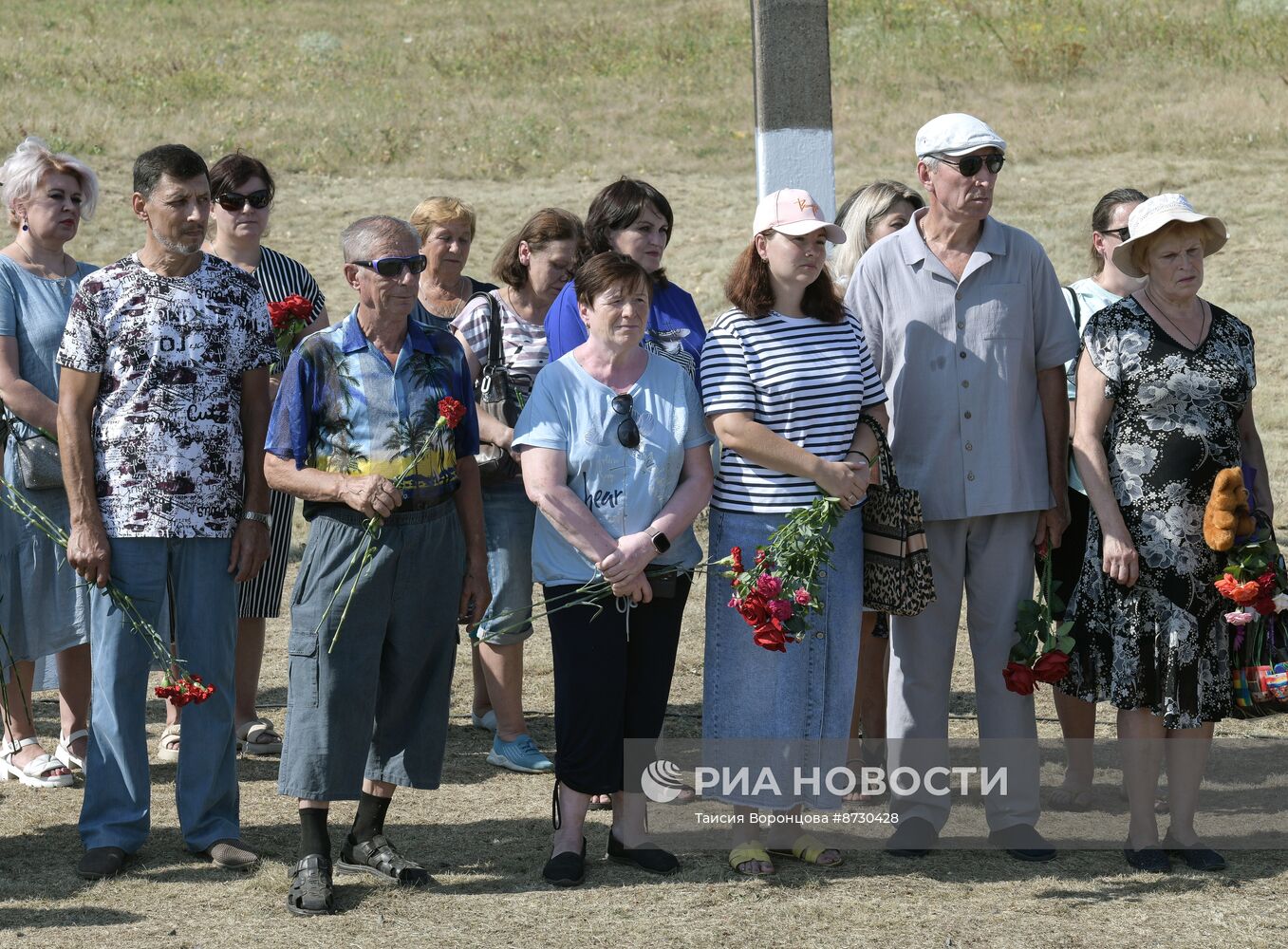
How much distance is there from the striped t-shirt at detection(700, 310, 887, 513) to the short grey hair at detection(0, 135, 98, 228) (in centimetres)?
230

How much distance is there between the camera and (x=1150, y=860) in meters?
4.64

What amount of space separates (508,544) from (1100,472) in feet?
7.22

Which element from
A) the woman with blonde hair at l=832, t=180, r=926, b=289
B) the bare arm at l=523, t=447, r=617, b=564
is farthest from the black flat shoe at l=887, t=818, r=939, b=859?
the woman with blonde hair at l=832, t=180, r=926, b=289

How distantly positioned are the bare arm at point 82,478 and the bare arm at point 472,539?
1.04 m

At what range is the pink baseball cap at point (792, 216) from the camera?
457cm

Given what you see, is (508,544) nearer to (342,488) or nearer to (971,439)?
(342,488)

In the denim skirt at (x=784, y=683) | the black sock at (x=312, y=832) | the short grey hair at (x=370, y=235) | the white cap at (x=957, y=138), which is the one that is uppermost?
the white cap at (x=957, y=138)

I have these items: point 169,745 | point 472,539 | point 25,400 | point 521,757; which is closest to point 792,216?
point 472,539

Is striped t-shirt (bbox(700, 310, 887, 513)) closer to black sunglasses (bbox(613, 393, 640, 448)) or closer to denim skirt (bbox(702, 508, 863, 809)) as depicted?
denim skirt (bbox(702, 508, 863, 809))

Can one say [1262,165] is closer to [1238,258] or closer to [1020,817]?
[1238,258]

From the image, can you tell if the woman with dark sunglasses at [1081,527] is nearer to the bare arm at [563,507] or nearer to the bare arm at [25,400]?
the bare arm at [563,507]

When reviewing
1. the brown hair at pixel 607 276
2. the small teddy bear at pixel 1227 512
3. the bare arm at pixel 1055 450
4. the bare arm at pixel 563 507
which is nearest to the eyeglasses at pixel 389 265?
the brown hair at pixel 607 276

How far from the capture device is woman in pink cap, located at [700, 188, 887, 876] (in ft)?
15.1

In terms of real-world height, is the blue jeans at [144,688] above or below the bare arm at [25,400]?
below
